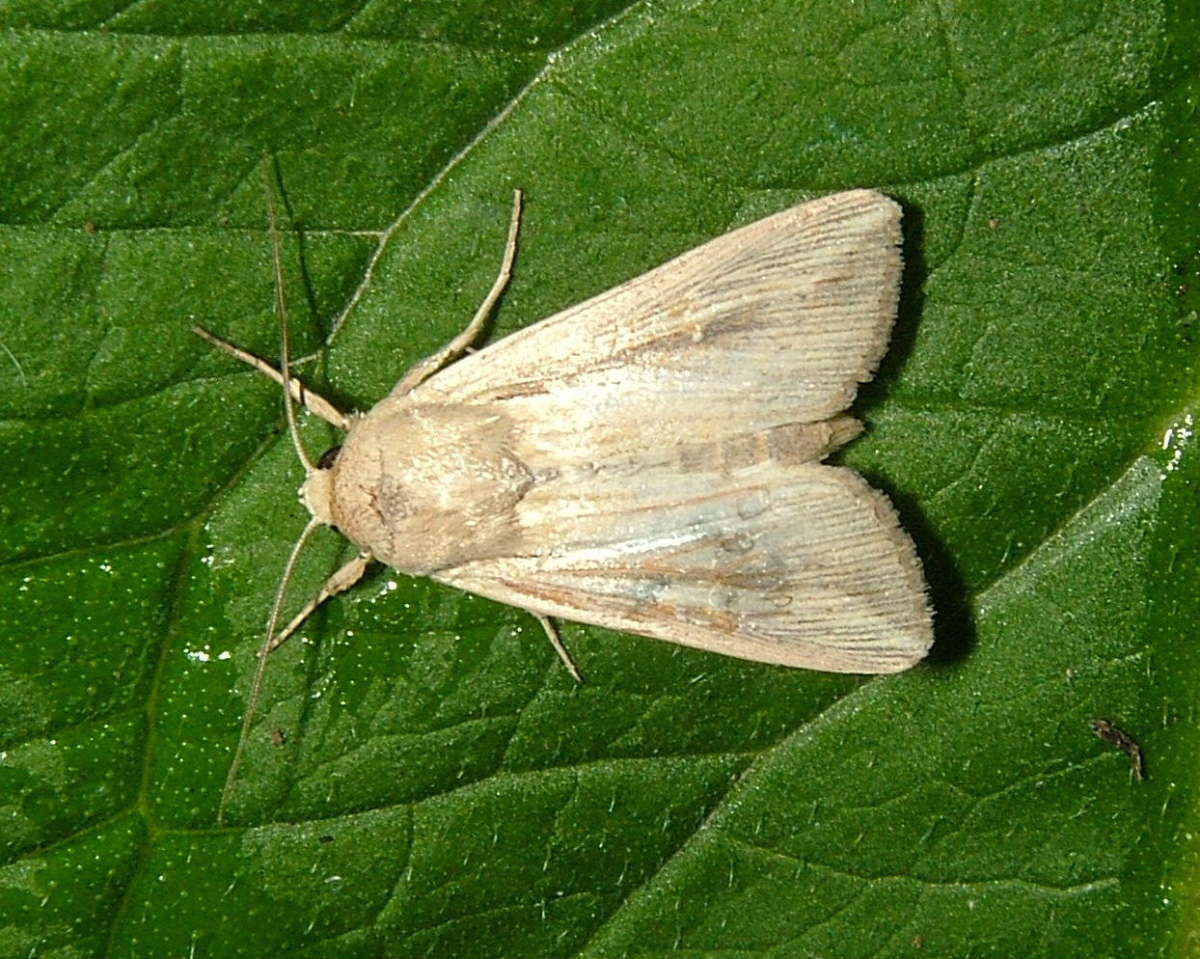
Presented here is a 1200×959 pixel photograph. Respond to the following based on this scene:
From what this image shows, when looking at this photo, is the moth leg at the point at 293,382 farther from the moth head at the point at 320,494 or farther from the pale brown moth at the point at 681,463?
the moth head at the point at 320,494

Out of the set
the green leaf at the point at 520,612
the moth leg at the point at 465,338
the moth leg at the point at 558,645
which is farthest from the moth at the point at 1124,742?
the moth leg at the point at 465,338

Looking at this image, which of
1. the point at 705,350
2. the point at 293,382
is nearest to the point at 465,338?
the point at 293,382

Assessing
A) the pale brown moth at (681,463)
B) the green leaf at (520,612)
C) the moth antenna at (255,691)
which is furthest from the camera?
the moth antenna at (255,691)

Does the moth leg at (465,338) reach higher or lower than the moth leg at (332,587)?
higher

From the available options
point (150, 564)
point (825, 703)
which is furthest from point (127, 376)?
point (825, 703)

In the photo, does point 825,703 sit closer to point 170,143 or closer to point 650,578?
point 650,578

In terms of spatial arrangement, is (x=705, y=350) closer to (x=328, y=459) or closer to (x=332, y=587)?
(x=328, y=459)
